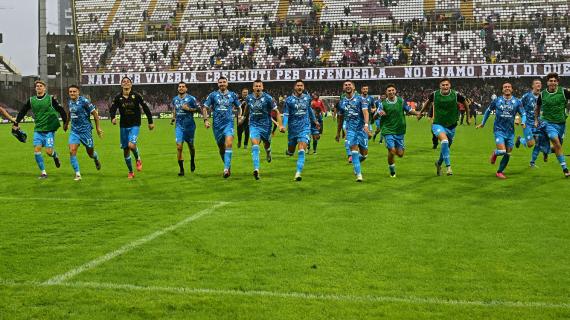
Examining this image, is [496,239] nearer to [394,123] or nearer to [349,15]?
[394,123]

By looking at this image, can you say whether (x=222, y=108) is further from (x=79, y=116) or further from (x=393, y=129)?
(x=393, y=129)

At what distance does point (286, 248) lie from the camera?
23.8 feet

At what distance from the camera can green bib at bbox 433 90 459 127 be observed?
47.8 ft

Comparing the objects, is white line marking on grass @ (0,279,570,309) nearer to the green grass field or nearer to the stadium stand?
the green grass field

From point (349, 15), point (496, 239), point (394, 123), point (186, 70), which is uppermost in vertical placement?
point (349, 15)

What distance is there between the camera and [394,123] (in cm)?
1461

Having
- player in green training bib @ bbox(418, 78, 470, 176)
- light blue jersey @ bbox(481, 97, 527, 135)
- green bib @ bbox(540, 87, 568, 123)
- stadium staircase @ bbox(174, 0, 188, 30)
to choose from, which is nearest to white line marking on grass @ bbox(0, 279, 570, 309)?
player in green training bib @ bbox(418, 78, 470, 176)

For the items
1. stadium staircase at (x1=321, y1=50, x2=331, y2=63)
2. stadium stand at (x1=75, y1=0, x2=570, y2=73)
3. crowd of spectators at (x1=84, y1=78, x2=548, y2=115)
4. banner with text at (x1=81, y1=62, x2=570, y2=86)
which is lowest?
crowd of spectators at (x1=84, y1=78, x2=548, y2=115)

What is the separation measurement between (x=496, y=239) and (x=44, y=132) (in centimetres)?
1079

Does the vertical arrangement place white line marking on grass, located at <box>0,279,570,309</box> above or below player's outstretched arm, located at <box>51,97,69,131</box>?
below

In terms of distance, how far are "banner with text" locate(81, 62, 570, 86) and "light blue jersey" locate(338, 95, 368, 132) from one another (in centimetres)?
4157

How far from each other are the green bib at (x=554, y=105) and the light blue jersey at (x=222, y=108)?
680 centimetres

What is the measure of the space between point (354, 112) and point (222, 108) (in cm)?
289

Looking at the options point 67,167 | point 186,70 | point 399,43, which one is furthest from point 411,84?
point 67,167
